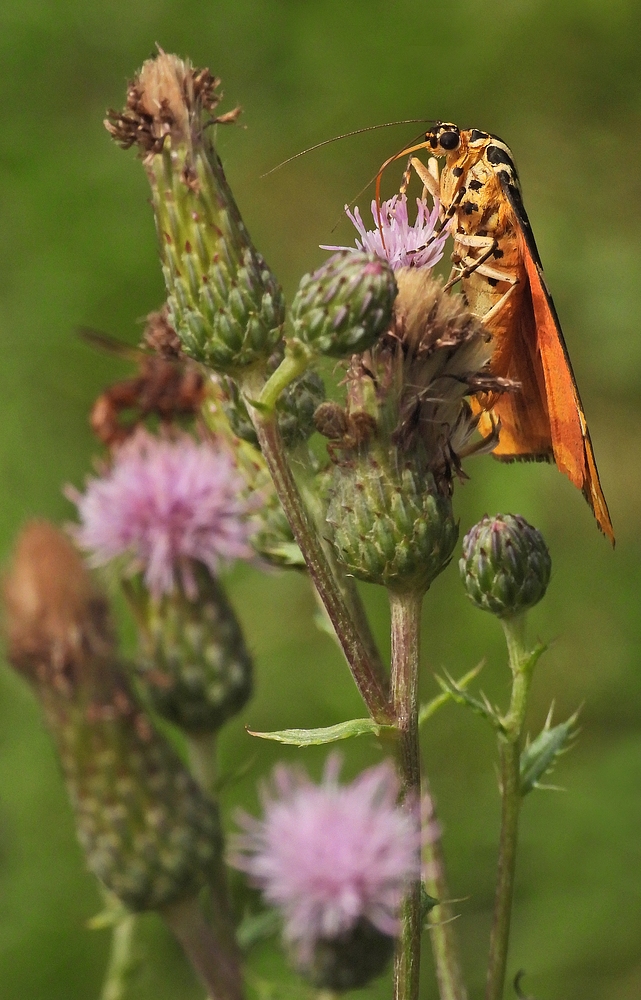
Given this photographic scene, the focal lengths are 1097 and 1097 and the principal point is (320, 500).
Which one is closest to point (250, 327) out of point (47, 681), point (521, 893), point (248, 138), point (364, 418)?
point (364, 418)

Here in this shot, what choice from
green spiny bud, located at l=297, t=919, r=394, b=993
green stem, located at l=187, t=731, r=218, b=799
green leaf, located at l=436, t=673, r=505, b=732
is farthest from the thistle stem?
green leaf, located at l=436, t=673, r=505, b=732

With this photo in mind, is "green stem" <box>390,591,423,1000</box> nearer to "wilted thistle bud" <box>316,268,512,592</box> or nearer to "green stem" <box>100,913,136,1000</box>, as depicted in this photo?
"wilted thistle bud" <box>316,268,512,592</box>

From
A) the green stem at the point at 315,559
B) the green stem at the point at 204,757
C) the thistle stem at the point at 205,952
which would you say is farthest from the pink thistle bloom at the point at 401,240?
the thistle stem at the point at 205,952

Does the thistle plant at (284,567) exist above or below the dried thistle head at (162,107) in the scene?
below

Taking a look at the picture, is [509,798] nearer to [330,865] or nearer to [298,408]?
[330,865]

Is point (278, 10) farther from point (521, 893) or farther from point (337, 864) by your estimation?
point (337, 864)

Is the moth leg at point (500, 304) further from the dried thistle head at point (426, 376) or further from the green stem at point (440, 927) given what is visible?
the green stem at point (440, 927)

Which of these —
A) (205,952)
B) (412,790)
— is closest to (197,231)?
(412,790)
